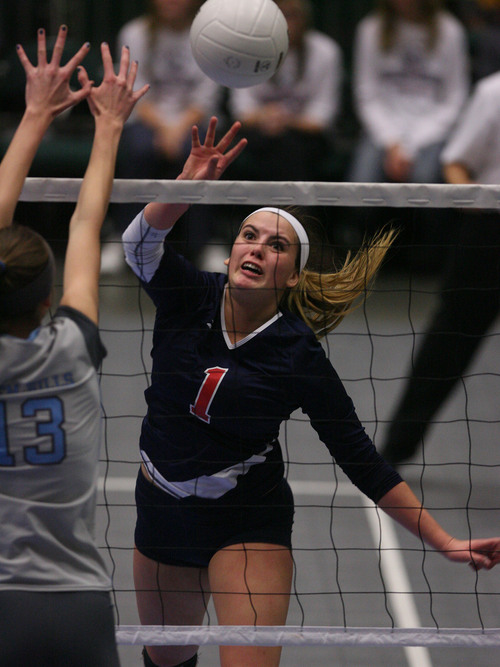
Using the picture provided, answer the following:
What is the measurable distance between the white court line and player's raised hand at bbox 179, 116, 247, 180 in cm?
129

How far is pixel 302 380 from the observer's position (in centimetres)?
290

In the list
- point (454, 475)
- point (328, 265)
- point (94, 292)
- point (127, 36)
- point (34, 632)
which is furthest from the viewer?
point (127, 36)

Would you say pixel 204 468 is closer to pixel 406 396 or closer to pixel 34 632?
pixel 34 632

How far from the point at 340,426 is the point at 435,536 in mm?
416

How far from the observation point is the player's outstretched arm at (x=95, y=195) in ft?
7.52

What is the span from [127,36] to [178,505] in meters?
5.24

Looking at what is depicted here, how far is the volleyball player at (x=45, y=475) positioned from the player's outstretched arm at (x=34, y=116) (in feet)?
0.72

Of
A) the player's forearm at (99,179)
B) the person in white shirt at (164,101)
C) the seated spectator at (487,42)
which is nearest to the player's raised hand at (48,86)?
the player's forearm at (99,179)

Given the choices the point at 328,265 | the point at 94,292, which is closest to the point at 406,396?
the point at 328,265

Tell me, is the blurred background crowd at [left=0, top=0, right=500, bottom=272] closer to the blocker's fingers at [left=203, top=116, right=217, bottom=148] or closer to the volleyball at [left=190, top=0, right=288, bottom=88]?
the volleyball at [left=190, top=0, right=288, bottom=88]

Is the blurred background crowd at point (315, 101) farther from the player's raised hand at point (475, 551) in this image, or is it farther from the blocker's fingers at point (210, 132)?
the player's raised hand at point (475, 551)

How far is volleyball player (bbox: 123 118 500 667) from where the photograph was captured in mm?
2887

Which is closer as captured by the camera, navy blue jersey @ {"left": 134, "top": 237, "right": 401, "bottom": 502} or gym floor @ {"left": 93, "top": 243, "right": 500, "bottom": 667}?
navy blue jersey @ {"left": 134, "top": 237, "right": 401, "bottom": 502}

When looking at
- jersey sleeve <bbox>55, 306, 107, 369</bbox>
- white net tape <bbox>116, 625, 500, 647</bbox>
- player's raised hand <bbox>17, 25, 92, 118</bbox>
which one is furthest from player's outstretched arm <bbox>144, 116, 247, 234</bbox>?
white net tape <bbox>116, 625, 500, 647</bbox>
